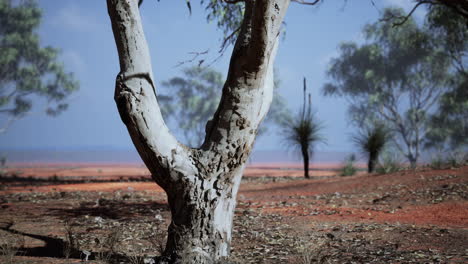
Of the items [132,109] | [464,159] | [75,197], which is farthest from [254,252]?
[464,159]

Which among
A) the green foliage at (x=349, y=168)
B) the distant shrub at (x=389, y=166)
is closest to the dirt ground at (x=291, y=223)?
the distant shrub at (x=389, y=166)

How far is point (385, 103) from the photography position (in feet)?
96.2

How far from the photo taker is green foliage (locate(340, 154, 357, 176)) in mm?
13984

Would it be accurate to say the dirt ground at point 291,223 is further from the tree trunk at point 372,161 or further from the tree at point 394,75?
the tree at point 394,75

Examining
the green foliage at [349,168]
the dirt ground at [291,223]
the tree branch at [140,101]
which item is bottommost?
the dirt ground at [291,223]

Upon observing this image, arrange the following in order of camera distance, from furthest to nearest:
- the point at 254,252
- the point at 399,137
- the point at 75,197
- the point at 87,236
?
the point at 399,137 → the point at 75,197 → the point at 87,236 → the point at 254,252

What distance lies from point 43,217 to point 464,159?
32.3 feet

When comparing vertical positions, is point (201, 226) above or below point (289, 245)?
above

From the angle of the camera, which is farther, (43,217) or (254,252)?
(43,217)

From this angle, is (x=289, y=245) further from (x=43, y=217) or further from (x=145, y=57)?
(x=43, y=217)

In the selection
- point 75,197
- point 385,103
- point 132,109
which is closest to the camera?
point 132,109

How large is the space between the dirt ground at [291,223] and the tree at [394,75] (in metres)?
19.7

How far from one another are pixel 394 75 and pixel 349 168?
17897mm

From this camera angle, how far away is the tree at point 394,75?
2820cm
